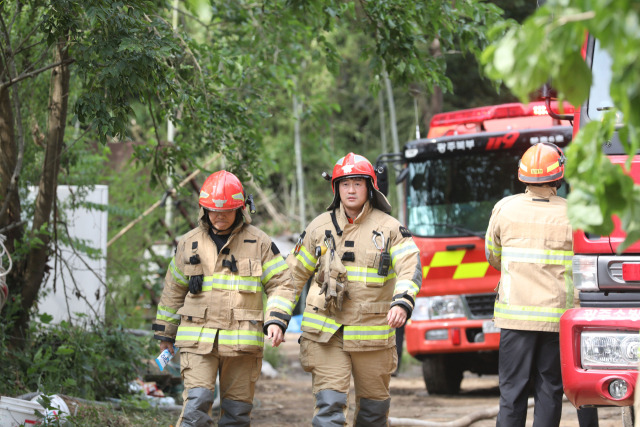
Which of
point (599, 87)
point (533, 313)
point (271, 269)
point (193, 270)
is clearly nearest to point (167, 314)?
point (193, 270)

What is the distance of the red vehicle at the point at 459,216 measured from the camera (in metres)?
8.70

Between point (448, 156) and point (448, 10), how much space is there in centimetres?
195

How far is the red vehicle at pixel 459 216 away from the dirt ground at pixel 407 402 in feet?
1.78

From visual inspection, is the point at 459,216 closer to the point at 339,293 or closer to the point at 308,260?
the point at 308,260

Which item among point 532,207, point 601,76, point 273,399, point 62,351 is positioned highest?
point 601,76

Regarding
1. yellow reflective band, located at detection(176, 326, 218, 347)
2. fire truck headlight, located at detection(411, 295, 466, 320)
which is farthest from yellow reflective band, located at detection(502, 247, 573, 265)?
fire truck headlight, located at detection(411, 295, 466, 320)

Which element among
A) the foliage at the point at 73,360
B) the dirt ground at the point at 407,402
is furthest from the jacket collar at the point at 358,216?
the foliage at the point at 73,360

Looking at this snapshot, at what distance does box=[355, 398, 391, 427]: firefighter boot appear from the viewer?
541 centimetres

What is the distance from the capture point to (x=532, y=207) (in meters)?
5.20

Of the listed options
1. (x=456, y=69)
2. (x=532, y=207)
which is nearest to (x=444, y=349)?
(x=532, y=207)

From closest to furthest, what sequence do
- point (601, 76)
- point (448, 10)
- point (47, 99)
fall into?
point (601, 76) → point (448, 10) → point (47, 99)

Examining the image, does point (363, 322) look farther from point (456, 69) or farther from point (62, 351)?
point (456, 69)

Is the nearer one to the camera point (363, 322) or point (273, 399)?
point (363, 322)

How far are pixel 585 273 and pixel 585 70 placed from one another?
2786 millimetres
